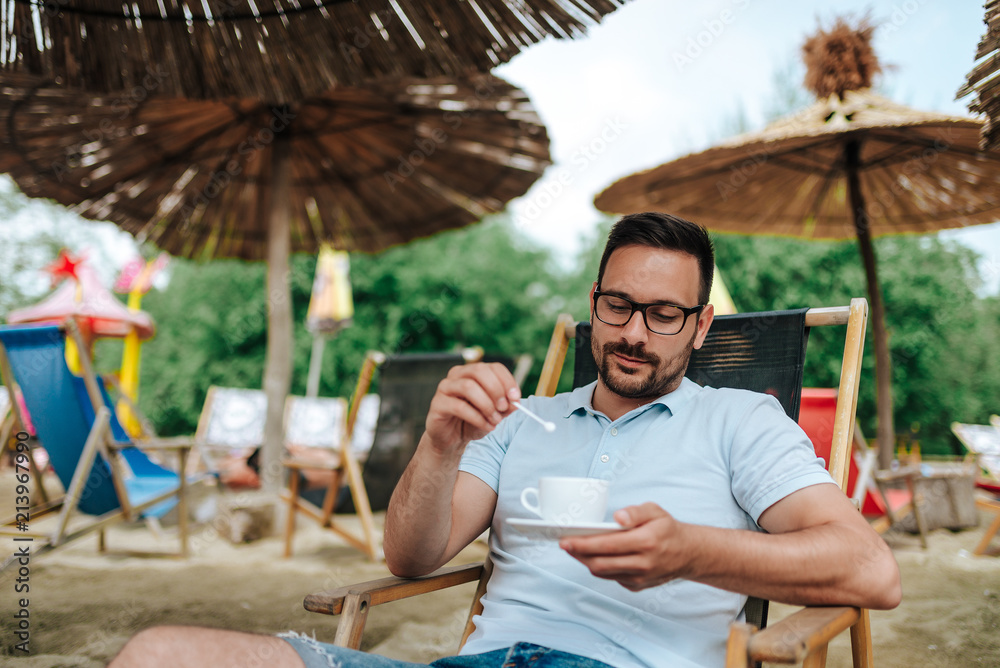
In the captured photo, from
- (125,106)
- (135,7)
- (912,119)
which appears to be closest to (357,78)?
(135,7)

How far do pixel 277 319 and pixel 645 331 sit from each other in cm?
376

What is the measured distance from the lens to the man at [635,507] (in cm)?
98

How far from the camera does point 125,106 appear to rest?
3.91m

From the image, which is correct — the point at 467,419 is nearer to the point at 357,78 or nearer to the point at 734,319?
the point at 734,319

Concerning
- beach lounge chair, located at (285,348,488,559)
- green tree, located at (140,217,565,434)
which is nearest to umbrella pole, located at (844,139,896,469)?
beach lounge chair, located at (285,348,488,559)

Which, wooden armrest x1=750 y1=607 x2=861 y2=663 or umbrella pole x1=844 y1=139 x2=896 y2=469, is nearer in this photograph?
wooden armrest x1=750 y1=607 x2=861 y2=663

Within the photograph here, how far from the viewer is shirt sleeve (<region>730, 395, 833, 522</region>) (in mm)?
1160

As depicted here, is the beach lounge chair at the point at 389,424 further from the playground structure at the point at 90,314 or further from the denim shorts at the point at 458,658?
the playground structure at the point at 90,314

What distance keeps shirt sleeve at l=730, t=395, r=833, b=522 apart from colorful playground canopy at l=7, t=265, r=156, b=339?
8.77 meters

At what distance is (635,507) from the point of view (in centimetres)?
89

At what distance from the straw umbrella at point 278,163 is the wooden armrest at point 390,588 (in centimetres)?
320

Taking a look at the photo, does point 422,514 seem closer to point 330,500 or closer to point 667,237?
point 667,237

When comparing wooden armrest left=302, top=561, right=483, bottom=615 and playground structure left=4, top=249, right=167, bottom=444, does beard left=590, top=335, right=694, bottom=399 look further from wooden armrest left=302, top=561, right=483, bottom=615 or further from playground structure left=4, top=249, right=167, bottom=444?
playground structure left=4, top=249, right=167, bottom=444

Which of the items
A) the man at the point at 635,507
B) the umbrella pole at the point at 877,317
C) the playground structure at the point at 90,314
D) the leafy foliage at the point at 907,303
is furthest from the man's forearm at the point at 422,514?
the leafy foliage at the point at 907,303
